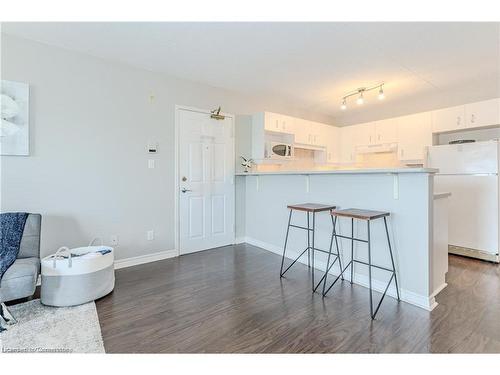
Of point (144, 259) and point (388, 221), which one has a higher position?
point (388, 221)

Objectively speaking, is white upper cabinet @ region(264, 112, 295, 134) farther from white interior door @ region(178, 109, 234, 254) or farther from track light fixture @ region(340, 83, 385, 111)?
track light fixture @ region(340, 83, 385, 111)

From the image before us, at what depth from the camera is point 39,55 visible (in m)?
2.58

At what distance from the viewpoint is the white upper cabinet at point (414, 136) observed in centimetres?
416

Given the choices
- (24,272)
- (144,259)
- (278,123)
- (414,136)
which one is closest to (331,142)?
(414,136)

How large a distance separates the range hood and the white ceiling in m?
0.91

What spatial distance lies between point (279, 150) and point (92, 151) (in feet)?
8.65

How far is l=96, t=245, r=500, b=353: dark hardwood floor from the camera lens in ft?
5.42

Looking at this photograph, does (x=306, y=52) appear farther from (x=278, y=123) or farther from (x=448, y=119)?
(x=448, y=119)

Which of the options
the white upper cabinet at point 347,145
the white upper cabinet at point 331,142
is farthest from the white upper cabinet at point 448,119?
the white upper cabinet at point 331,142

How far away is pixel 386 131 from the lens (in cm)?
469

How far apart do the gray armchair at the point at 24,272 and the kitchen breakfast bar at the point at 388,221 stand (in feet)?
8.35

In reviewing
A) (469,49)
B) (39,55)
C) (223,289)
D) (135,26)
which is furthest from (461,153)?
(39,55)

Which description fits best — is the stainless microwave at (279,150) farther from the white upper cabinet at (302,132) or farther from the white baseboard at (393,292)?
the white baseboard at (393,292)

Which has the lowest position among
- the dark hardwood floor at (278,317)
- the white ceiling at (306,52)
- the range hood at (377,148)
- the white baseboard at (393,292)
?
the dark hardwood floor at (278,317)
